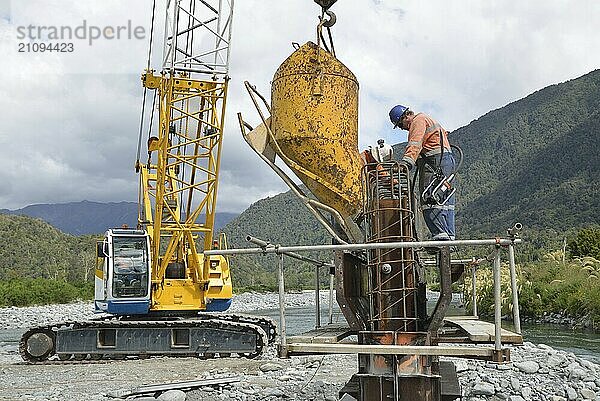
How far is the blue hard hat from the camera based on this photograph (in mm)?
6770

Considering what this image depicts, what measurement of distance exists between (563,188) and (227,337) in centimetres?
8716

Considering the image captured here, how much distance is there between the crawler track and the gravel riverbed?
30 cm

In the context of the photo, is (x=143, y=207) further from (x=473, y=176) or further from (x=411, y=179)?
(x=473, y=176)

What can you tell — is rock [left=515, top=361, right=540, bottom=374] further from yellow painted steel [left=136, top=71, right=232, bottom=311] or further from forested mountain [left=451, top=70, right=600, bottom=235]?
forested mountain [left=451, top=70, right=600, bottom=235]

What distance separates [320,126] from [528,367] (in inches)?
330

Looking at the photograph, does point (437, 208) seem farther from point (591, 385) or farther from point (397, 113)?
point (591, 385)

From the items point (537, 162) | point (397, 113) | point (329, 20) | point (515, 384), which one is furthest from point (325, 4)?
point (537, 162)

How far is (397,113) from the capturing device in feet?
22.3

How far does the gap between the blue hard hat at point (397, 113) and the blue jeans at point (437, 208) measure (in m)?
0.48

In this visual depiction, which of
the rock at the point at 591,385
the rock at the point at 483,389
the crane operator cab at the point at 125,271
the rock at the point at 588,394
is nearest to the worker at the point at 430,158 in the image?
the rock at the point at 483,389

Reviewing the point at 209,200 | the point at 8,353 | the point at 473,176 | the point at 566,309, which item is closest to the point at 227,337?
the point at 209,200

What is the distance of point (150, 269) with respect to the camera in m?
15.8

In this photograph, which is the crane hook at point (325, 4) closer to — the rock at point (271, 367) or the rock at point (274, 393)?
the rock at point (274, 393)

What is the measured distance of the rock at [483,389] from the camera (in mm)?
10391
